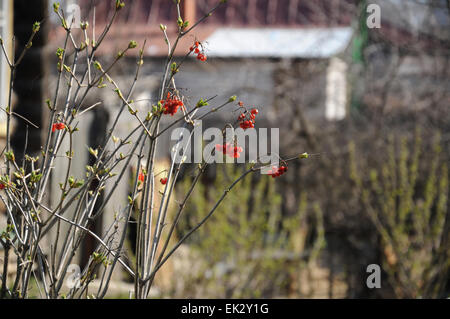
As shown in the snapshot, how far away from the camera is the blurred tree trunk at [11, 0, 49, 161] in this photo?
3709 millimetres

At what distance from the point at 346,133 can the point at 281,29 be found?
4136 millimetres

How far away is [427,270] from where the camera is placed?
186 inches

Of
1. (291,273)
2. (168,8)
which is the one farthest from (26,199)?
(168,8)

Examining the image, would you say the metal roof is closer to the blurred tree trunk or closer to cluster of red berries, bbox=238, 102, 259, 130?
the blurred tree trunk

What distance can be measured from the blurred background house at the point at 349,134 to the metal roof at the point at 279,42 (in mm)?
53

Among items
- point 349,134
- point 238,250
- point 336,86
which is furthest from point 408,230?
point 336,86

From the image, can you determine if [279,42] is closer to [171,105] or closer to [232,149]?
[232,149]

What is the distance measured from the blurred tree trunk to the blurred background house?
58mm

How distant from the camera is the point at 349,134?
696cm

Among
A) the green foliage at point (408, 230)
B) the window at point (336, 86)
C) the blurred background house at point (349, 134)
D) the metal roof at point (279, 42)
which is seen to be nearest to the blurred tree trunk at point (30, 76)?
the blurred background house at point (349, 134)

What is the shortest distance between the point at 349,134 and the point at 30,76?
3.92 metres

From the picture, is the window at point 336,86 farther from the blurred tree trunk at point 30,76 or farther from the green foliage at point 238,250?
the blurred tree trunk at point 30,76

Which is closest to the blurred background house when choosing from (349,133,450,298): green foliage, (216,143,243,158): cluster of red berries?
(349,133,450,298): green foliage
